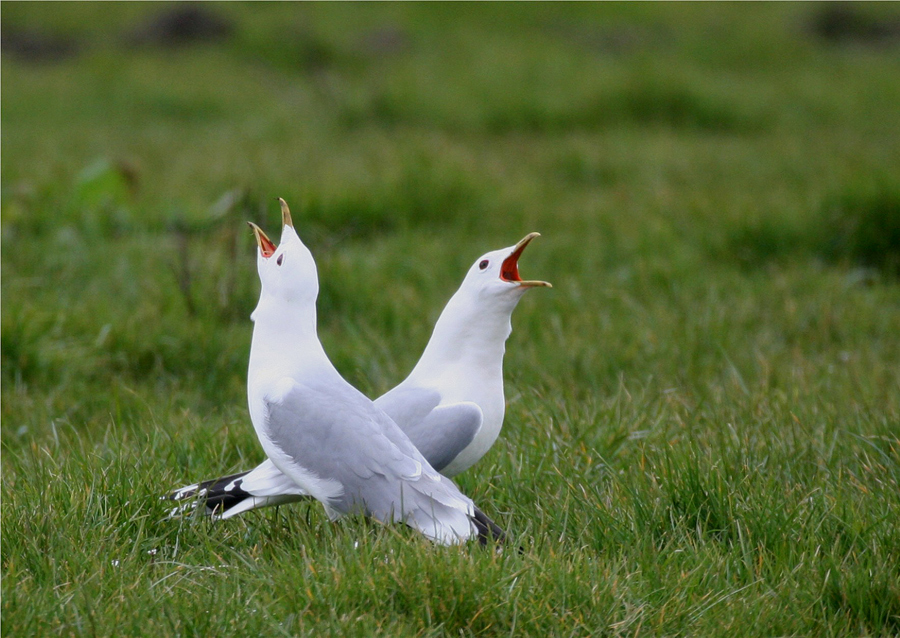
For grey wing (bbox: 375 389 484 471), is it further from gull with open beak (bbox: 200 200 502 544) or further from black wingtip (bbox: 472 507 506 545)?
black wingtip (bbox: 472 507 506 545)

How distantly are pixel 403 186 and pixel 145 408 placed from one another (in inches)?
132

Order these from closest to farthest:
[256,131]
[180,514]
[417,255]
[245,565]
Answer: [245,565]
[180,514]
[417,255]
[256,131]

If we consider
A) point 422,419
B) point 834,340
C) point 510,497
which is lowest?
point 834,340

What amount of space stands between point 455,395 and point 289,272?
1.75 feet

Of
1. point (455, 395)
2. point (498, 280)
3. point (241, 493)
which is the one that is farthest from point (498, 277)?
point (241, 493)

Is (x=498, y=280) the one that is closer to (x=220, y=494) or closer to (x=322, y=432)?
(x=322, y=432)

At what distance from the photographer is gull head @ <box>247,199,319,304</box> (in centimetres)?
244

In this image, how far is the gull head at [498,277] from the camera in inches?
99.6

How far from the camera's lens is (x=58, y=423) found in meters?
3.59

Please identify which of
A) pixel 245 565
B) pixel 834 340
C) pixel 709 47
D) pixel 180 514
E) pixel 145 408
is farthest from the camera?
pixel 709 47

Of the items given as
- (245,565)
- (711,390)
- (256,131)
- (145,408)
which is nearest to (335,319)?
(145,408)

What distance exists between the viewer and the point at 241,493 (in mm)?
2439

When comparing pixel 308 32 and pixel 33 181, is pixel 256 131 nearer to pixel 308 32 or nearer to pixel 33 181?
pixel 33 181

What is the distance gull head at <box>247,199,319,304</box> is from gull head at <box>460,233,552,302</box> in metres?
0.41
